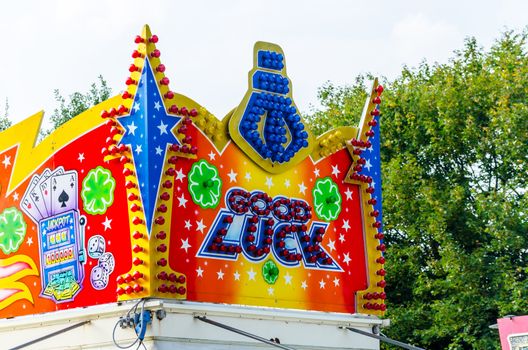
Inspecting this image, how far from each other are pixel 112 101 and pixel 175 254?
6.70 feet

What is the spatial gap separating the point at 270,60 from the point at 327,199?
2.07m

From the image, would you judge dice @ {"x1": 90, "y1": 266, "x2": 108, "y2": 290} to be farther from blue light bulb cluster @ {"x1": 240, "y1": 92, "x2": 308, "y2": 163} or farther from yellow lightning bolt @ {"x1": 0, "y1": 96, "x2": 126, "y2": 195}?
blue light bulb cluster @ {"x1": 240, "y1": 92, "x2": 308, "y2": 163}

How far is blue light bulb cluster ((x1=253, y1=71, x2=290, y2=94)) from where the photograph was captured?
1409 cm

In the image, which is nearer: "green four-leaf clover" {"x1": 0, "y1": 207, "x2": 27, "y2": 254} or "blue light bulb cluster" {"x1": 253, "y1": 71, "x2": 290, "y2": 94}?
"blue light bulb cluster" {"x1": 253, "y1": 71, "x2": 290, "y2": 94}

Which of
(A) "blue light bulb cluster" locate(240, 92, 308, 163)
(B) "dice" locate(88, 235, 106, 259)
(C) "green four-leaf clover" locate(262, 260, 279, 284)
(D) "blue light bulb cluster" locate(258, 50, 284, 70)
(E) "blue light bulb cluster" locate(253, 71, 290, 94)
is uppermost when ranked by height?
(D) "blue light bulb cluster" locate(258, 50, 284, 70)

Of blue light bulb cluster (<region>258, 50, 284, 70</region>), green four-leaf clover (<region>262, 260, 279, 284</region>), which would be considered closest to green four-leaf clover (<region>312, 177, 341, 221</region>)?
green four-leaf clover (<region>262, 260, 279, 284</region>)

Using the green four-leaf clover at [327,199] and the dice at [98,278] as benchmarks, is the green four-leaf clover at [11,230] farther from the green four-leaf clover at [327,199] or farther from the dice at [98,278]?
the green four-leaf clover at [327,199]

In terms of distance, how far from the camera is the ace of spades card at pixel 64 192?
540 inches

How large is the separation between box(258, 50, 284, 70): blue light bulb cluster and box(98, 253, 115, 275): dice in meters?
3.21

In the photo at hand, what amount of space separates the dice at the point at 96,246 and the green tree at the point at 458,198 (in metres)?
11.4

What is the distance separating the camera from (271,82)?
559 inches

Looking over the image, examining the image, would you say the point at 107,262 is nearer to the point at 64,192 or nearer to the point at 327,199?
the point at 64,192

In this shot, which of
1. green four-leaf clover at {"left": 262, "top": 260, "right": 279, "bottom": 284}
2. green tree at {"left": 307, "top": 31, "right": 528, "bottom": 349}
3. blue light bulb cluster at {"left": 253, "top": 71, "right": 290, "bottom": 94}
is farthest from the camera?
green tree at {"left": 307, "top": 31, "right": 528, "bottom": 349}

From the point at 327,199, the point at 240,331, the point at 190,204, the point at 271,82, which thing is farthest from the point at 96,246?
the point at 327,199
